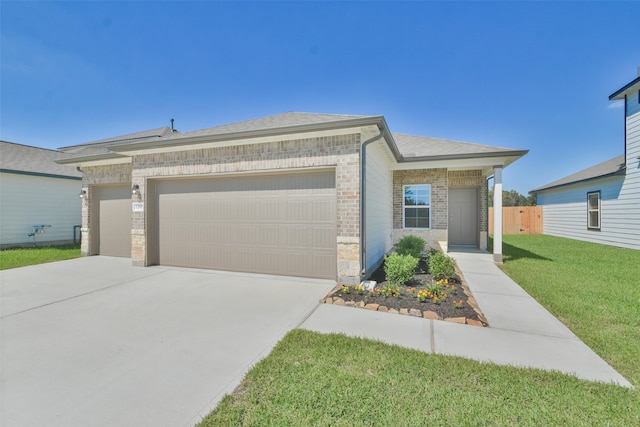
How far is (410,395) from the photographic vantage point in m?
2.13

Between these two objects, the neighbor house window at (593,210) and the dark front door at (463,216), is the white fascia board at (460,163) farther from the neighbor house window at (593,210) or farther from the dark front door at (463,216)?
the neighbor house window at (593,210)

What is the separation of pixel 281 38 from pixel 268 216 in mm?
5629

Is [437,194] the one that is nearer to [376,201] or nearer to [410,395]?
[376,201]

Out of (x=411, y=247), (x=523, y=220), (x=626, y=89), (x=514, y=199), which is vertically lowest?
(x=411, y=247)

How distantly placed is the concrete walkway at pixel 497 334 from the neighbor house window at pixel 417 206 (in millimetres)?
4937

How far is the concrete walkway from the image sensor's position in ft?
8.70

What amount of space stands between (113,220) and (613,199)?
19987mm

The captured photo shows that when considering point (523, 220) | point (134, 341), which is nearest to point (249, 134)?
point (134, 341)

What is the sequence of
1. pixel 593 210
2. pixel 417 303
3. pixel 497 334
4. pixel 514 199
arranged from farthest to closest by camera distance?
pixel 514 199 < pixel 593 210 < pixel 417 303 < pixel 497 334

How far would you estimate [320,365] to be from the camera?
2.56 metres

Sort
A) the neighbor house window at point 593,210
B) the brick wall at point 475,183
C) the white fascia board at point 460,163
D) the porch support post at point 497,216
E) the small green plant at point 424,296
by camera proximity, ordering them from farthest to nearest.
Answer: the neighbor house window at point 593,210 < the brick wall at point 475,183 < the white fascia board at point 460,163 < the porch support post at point 497,216 < the small green plant at point 424,296

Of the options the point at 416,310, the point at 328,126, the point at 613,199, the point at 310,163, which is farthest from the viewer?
the point at 613,199

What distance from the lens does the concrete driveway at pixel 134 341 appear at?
81.0 inches

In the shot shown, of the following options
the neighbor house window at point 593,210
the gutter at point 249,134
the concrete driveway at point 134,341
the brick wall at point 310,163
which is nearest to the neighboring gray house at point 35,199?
the concrete driveway at point 134,341
